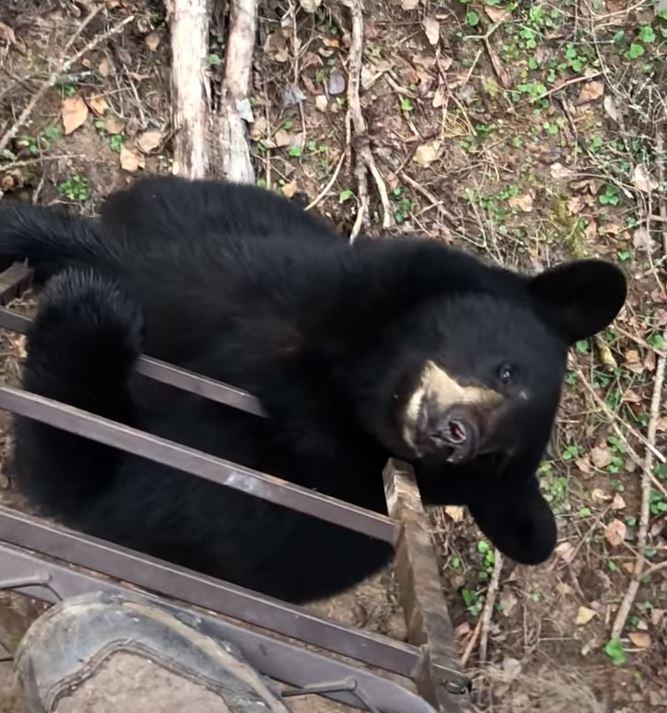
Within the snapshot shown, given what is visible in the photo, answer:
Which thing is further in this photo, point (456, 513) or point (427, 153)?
point (427, 153)

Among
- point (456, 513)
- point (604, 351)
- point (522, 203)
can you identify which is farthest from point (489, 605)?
point (522, 203)

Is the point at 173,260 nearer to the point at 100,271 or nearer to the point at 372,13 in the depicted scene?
the point at 100,271

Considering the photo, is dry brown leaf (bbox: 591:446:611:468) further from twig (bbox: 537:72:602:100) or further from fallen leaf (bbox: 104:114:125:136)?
fallen leaf (bbox: 104:114:125:136)

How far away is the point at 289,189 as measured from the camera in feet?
15.9

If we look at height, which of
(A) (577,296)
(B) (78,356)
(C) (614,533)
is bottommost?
(C) (614,533)

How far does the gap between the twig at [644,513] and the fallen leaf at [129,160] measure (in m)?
2.92

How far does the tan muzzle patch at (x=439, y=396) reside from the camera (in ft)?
9.02

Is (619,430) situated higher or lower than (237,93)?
lower

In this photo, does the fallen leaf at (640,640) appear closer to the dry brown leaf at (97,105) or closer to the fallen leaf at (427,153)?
the fallen leaf at (427,153)

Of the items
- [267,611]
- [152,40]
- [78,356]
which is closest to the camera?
[267,611]

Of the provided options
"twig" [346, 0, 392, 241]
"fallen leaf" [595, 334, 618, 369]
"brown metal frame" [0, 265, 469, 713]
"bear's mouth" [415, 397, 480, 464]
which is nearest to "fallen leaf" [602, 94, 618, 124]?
"fallen leaf" [595, 334, 618, 369]

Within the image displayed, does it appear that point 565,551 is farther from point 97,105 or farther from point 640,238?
point 97,105

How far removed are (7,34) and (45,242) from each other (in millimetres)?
1826

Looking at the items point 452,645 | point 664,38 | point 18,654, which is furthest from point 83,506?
point 664,38
